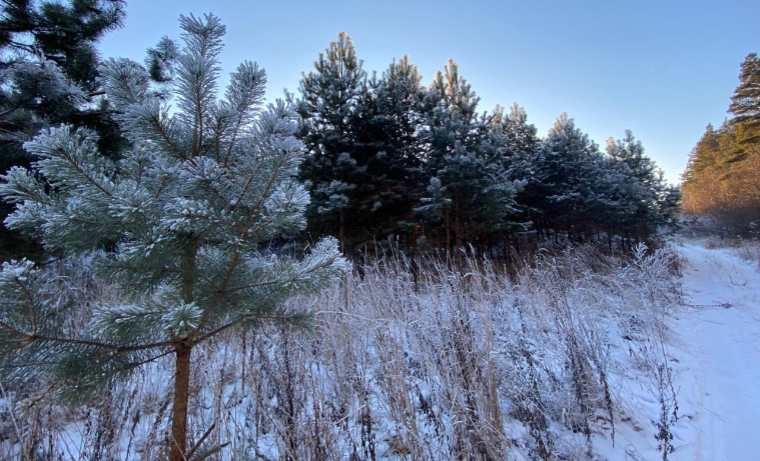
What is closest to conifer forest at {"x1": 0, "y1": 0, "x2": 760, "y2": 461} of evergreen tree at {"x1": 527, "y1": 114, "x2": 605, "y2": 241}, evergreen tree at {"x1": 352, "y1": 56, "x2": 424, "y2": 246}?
evergreen tree at {"x1": 352, "y1": 56, "x2": 424, "y2": 246}

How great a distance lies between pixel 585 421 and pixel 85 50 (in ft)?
21.8

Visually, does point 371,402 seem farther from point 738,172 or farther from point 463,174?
point 738,172

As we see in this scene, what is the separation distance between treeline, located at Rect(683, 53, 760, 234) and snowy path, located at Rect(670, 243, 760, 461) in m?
15.7

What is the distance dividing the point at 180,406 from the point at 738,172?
27053 mm

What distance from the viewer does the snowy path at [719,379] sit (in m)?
2.18

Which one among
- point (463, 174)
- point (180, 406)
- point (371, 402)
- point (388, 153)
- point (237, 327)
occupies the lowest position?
point (371, 402)

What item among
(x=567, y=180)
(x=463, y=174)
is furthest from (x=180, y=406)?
(x=567, y=180)

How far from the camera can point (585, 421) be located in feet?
7.22

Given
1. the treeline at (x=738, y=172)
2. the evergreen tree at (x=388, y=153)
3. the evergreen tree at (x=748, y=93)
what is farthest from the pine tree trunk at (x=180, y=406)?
the evergreen tree at (x=748, y=93)

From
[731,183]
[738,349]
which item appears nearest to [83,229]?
[738,349]

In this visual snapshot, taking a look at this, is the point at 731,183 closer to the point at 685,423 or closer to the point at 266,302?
the point at 685,423

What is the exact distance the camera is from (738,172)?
18.0m

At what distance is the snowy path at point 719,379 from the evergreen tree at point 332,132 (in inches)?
246

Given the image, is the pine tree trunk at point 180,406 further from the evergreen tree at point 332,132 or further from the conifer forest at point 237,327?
the evergreen tree at point 332,132
